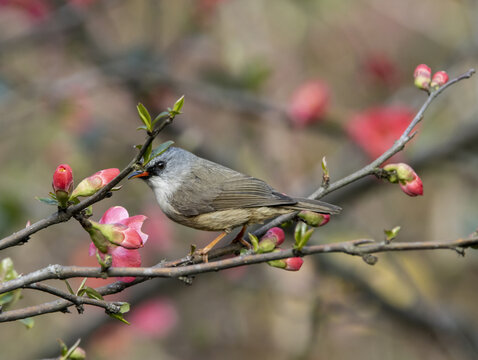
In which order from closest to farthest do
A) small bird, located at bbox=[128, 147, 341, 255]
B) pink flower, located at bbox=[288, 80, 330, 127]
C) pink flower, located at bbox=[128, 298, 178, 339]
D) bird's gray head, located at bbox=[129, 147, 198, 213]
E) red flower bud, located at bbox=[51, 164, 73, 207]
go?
red flower bud, located at bbox=[51, 164, 73, 207], small bird, located at bbox=[128, 147, 341, 255], bird's gray head, located at bbox=[129, 147, 198, 213], pink flower, located at bbox=[288, 80, 330, 127], pink flower, located at bbox=[128, 298, 178, 339]

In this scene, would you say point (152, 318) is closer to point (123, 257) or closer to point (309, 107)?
point (309, 107)

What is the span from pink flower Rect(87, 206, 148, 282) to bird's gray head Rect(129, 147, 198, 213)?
4.23 feet

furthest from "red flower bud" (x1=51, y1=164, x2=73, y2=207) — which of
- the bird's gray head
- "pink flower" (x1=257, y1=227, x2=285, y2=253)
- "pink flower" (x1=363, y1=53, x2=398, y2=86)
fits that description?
"pink flower" (x1=363, y1=53, x2=398, y2=86)

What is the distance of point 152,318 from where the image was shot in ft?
16.0

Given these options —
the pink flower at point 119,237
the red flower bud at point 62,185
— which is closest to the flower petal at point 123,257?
the pink flower at point 119,237

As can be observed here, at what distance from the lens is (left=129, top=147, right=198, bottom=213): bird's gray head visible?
3043mm

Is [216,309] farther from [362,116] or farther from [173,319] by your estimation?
[362,116]

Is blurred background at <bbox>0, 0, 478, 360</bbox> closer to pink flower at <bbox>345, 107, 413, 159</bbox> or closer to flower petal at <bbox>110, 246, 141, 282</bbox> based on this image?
pink flower at <bbox>345, 107, 413, 159</bbox>

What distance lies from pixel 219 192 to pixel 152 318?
2.28m

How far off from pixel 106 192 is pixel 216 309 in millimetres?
5054

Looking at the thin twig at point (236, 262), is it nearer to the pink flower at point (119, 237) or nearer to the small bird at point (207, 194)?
the pink flower at point (119, 237)

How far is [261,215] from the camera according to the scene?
278cm

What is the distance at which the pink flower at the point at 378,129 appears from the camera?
169 inches

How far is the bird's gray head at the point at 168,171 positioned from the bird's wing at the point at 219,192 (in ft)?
0.18
